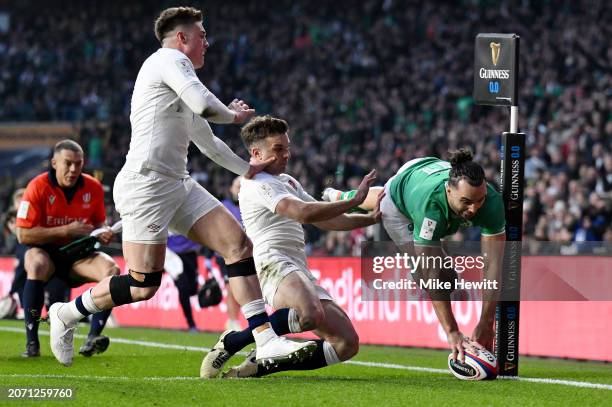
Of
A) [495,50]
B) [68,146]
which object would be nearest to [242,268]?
[495,50]

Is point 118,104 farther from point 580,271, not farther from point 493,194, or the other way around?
point 493,194

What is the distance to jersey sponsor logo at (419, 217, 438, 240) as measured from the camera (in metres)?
8.02

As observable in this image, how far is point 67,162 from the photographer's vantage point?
409 inches

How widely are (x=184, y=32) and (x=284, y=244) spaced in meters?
1.60

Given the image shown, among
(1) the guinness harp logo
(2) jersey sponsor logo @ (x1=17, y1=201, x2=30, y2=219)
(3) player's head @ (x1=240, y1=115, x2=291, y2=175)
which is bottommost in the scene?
(2) jersey sponsor logo @ (x1=17, y1=201, x2=30, y2=219)

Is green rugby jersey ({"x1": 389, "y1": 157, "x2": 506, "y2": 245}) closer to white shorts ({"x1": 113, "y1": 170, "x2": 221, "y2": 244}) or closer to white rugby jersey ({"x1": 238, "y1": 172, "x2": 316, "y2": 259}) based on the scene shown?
white rugby jersey ({"x1": 238, "y1": 172, "x2": 316, "y2": 259})

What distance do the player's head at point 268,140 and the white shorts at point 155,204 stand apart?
47cm

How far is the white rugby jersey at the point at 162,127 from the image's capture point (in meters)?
7.95

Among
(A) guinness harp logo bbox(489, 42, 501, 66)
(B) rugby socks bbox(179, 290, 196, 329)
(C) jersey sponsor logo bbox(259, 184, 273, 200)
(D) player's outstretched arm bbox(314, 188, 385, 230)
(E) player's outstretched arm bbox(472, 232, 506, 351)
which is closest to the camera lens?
(C) jersey sponsor logo bbox(259, 184, 273, 200)

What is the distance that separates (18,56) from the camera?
3497cm

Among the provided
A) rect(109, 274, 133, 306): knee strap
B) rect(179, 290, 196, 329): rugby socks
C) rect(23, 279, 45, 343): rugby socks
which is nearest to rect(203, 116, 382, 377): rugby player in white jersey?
rect(109, 274, 133, 306): knee strap

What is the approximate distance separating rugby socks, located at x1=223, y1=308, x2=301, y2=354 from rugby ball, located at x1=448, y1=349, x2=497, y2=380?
1231 mm

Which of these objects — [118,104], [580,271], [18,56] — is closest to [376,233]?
[580,271]

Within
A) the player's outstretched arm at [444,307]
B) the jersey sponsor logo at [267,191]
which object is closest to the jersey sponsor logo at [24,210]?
the jersey sponsor logo at [267,191]
